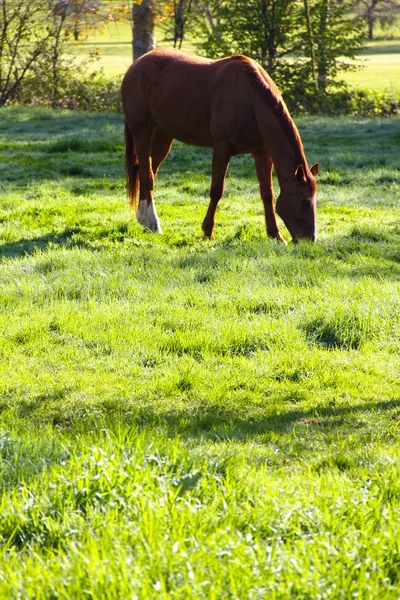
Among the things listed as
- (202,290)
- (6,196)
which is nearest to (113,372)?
(202,290)

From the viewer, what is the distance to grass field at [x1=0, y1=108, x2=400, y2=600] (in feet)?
7.87

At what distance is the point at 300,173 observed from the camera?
8.05 meters

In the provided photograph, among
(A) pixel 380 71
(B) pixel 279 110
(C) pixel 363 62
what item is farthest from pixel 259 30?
(C) pixel 363 62

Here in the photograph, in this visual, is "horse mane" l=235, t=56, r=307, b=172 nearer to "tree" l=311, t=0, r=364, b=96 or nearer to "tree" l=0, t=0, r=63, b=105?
"tree" l=0, t=0, r=63, b=105

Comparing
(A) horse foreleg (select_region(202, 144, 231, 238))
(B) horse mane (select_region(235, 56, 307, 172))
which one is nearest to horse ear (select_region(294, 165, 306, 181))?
(B) horse mane (select_region(235, 56, 307, 172))

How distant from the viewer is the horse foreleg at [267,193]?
8.59 m

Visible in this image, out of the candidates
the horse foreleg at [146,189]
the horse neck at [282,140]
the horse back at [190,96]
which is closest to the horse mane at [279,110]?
the horse neck at [282,140]

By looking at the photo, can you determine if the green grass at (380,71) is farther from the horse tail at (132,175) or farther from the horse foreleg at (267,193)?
the horse foreleg at (267,193)

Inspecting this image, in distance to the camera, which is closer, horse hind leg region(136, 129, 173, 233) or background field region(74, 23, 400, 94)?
horse hind leg region(136, 129, 173, 233)

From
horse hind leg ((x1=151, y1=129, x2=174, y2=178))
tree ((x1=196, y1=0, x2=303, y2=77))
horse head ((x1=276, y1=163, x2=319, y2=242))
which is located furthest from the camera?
tree ((x1=196, y1=0, x2=303, y2=77))

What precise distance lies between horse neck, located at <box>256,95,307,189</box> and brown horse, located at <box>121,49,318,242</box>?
0.01 m

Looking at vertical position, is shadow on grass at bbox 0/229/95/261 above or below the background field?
below

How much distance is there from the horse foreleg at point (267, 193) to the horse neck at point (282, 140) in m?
0.46

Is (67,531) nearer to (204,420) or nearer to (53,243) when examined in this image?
(204,420)
